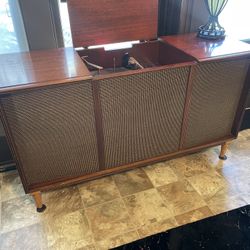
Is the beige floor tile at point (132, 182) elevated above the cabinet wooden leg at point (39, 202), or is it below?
below

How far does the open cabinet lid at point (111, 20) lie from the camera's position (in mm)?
1305

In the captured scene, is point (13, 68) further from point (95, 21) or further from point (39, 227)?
point (39, 227)

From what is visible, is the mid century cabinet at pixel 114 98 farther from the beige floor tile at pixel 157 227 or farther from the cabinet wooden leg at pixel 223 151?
the beige floor tile at pixel 157 227

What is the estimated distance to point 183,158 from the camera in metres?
1.75

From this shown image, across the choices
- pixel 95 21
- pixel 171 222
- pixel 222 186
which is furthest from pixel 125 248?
pixel 95 21

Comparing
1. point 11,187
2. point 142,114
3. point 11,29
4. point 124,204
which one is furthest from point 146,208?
point 11,29

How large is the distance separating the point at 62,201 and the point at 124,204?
34 cm

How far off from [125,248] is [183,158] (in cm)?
73

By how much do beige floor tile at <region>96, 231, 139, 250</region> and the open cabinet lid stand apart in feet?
3.21

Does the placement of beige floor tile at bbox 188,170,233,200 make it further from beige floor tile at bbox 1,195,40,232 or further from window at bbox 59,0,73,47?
window at bbox 59,0,73,47

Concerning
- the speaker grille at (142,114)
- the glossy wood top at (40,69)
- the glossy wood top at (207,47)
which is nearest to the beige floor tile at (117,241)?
the speaker grille at (142,114)

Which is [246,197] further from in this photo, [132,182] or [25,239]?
[25,239]

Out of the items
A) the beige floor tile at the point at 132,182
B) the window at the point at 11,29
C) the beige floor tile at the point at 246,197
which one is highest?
the window at the point at 11,29

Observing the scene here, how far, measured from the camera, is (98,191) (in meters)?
1.53
